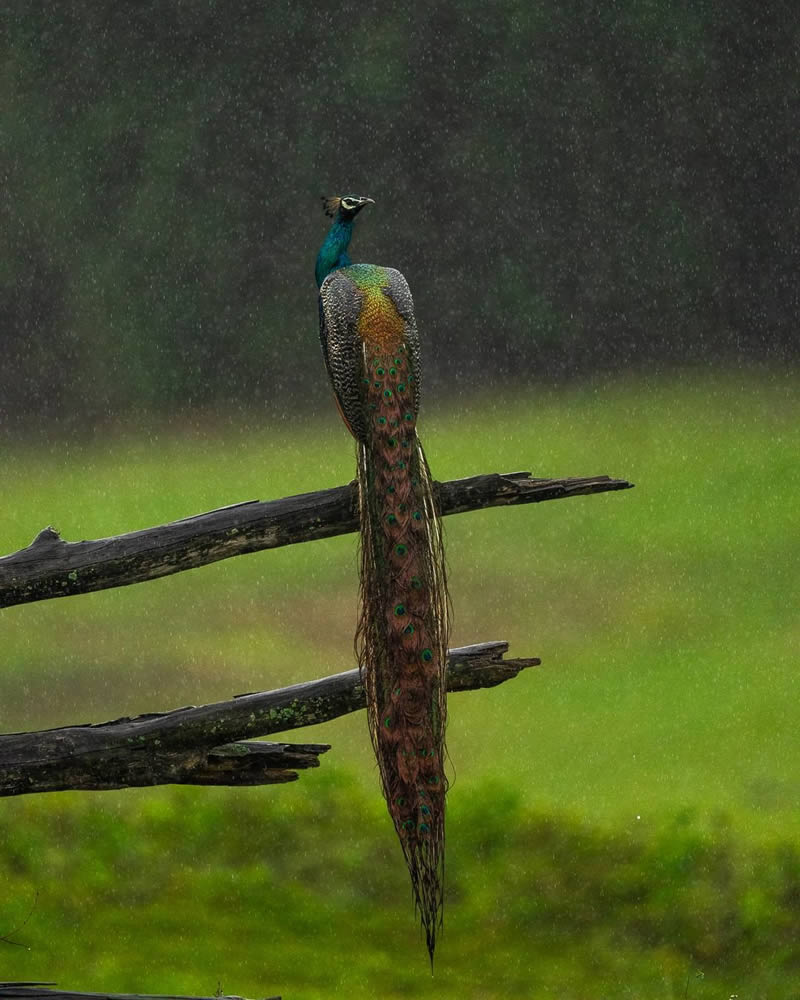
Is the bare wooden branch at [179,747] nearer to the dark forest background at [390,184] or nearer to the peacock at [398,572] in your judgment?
the peacock at [398,572]

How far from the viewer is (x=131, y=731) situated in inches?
158

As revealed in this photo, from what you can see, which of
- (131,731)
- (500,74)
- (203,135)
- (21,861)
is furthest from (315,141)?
(131,731)

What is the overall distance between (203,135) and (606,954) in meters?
6.64

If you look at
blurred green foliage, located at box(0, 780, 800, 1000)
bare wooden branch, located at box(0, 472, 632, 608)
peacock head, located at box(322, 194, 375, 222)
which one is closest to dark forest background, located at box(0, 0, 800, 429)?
blurred green foliage, located at box(0, 780, 800, 1000)

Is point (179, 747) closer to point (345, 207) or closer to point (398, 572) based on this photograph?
point (398, 572)

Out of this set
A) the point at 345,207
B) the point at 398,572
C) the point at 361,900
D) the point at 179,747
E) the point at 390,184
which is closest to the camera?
the point at 179,747

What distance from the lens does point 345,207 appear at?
5.64 m

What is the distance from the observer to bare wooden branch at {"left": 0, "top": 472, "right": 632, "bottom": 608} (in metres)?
4.04

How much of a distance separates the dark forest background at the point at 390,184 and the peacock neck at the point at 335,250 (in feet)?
16.2

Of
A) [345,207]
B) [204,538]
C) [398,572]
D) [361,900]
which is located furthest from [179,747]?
[361,900]

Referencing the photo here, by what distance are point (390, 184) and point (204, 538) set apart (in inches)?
284

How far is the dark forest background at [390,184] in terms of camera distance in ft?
35.0

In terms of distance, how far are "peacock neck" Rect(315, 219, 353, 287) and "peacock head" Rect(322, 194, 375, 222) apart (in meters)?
0.02

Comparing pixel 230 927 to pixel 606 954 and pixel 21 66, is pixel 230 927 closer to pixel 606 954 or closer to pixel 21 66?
pixel 606 954
